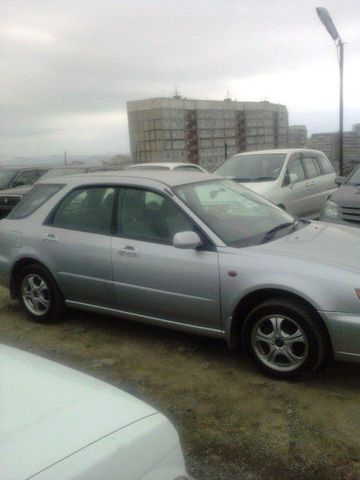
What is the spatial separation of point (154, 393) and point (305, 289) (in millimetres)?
1251

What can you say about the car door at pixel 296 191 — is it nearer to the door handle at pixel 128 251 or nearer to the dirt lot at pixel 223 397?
the dirt lot at pixel 223 397

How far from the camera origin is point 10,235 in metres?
5.12

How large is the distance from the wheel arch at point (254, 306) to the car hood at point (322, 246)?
28cm

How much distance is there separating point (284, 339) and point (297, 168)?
614 centimetres

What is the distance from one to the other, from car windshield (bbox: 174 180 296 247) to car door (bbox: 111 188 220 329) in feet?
0.59

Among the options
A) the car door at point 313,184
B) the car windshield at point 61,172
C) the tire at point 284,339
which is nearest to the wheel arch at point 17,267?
the tire at point 284,339

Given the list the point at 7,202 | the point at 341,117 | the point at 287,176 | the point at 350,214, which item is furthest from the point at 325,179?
the point at 7,202

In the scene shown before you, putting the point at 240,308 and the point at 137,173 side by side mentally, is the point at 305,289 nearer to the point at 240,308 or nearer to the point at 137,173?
the point at 240,308

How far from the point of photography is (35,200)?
17.1 feet

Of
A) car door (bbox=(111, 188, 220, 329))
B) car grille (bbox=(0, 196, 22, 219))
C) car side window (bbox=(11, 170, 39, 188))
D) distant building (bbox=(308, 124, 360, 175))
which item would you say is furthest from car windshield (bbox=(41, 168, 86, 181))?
car door (bbox=(111, 188, 220, 329))

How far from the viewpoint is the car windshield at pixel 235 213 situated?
4016 millimetres

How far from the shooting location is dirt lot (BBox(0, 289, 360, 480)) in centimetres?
273

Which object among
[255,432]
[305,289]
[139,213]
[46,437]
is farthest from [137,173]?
[46,437]

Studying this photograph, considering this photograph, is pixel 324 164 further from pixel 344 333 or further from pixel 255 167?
pixel 344 333
